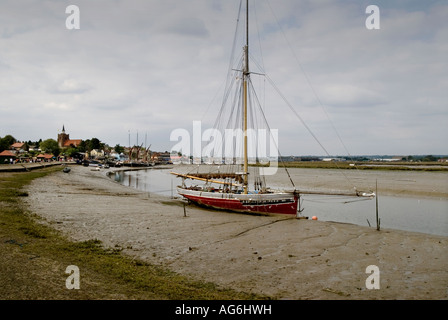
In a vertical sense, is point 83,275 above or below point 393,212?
above

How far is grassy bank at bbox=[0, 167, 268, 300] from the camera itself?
784 centimetres

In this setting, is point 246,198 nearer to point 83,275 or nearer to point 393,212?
point 393,212

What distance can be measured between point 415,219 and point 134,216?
2531 centimetres

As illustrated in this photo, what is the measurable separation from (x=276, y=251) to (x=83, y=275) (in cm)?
903

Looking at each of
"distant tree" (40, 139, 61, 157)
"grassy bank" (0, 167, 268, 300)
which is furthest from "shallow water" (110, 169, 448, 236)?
"distant tree" (40, 139, 61, 157)

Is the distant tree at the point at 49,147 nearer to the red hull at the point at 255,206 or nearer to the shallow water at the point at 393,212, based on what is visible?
the red hull at the point at 255,206

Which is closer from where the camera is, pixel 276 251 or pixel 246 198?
pixel 276 251

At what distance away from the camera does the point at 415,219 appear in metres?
25.3

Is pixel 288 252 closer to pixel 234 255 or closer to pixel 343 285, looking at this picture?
pixel 234 255

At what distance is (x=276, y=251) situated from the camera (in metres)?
14.2

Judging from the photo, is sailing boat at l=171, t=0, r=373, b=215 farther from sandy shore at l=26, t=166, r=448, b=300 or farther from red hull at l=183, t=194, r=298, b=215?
sandy shore at l=26, t=166, r=448, b=300

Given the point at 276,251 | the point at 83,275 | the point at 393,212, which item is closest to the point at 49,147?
the point at 393,212

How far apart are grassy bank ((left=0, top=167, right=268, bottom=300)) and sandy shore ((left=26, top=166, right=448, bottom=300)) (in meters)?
1.04
